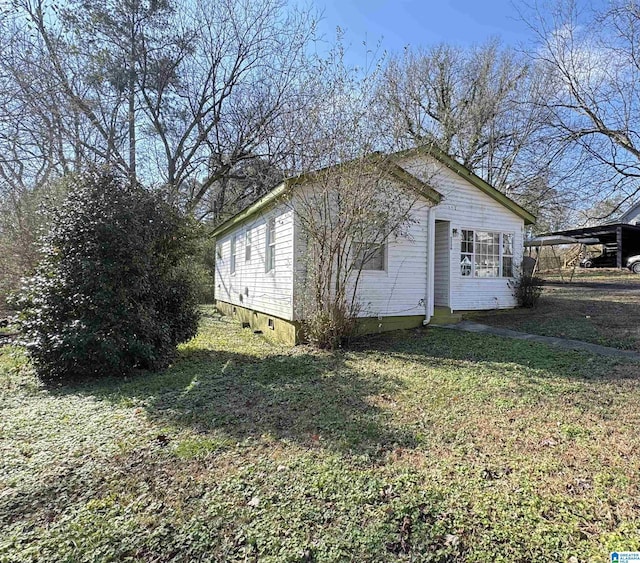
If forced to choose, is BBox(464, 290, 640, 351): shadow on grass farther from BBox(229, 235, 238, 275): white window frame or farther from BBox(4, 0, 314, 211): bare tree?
BBox(4, 0, 314, 211): bare tree

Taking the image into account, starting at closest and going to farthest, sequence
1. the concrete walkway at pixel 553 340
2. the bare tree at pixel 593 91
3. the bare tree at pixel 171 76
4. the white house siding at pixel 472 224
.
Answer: the concrete walkway at pixel 553 340
the white house siding at pixel 472 224
the bare tree at pixel 593 91
the bare tree at pixel 171 76

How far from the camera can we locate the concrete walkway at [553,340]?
19.8ft

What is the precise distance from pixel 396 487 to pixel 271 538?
938 mm

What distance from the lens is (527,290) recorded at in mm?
10750

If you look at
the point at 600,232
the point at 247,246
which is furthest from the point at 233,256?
the point at 600,232

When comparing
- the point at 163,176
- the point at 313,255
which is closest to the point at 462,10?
the point at 313,255

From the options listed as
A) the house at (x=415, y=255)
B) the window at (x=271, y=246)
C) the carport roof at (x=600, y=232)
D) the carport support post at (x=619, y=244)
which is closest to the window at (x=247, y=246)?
the house at (x=415, y=255)

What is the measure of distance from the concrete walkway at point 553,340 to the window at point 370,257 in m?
2.21

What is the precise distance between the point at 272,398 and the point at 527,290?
9102mm

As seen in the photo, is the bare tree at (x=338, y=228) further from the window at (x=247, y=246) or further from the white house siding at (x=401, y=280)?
the window at (x=247, y=246)

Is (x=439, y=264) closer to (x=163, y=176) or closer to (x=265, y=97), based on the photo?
(x=265, y=97)

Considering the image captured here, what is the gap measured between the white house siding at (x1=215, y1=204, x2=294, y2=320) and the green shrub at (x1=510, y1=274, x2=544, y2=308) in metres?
6.99

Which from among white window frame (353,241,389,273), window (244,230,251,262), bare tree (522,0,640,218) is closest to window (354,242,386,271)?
white window frame (353,241,389,273)

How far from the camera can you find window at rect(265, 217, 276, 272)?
28.7ft
